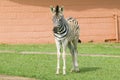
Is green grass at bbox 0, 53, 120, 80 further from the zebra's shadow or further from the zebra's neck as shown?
the zebra's neck

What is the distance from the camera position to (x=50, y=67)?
16.1 metres

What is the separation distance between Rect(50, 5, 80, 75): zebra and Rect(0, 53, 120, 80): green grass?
0.58 m

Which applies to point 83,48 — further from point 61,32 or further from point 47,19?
point 61,32

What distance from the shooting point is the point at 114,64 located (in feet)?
55.1

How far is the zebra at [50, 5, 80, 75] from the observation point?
13.9 metres

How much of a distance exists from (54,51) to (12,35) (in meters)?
5.20

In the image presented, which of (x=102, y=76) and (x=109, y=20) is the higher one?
(x=109, y=20)

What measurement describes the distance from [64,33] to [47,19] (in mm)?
12749

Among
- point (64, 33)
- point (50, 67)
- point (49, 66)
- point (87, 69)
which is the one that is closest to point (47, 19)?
point (49, 66)

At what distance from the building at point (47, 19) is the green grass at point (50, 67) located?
6579 millimetres

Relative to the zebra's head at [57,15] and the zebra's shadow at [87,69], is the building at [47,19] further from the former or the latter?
the zebra's head at [57,15]

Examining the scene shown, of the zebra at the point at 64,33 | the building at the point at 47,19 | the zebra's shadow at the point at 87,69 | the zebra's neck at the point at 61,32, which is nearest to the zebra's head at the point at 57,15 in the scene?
the zebra at the point at 64,33

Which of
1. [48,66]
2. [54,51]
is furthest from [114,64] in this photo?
[54,51]

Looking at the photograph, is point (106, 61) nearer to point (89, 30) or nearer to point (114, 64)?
point (114, 64)
